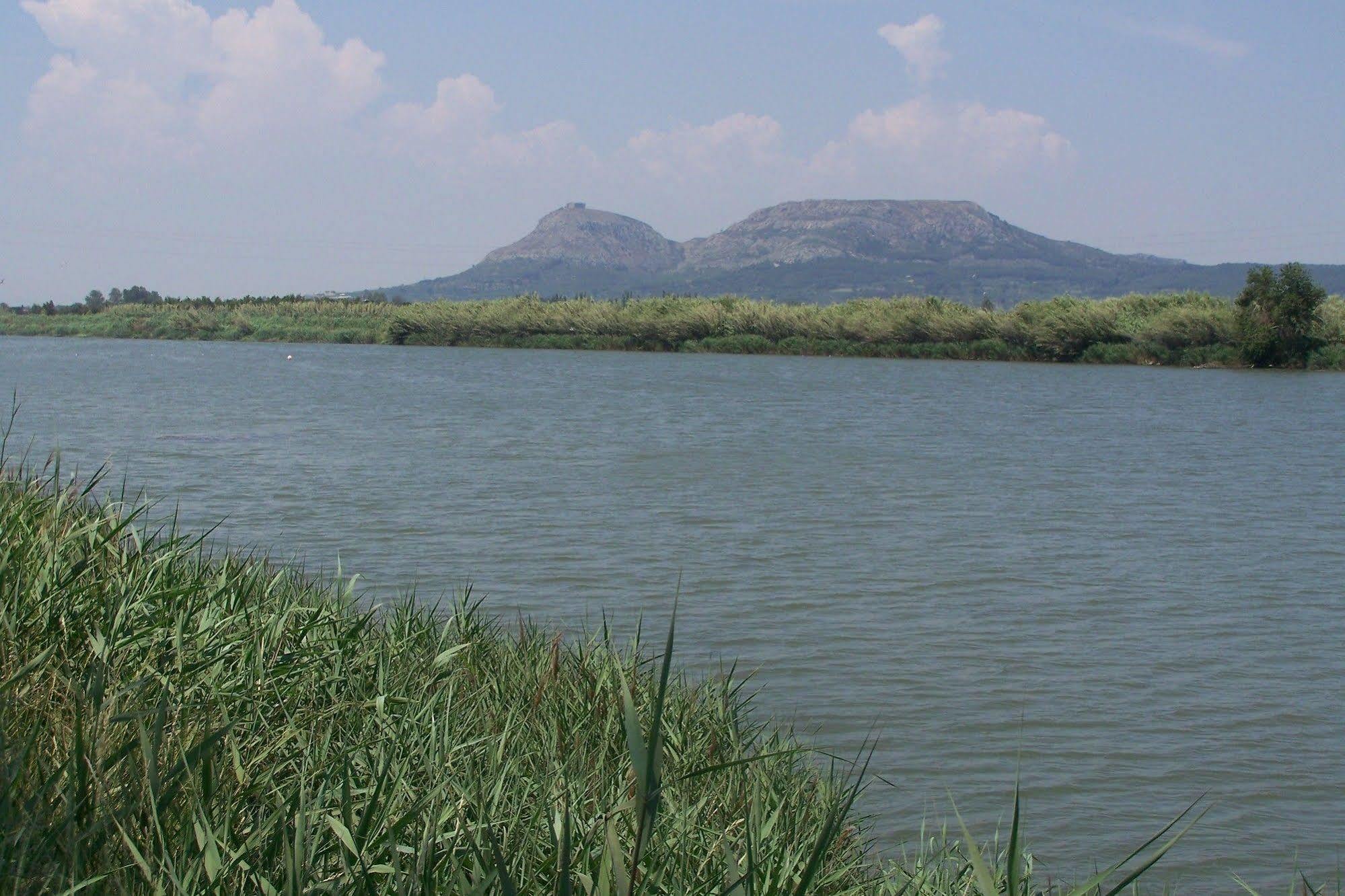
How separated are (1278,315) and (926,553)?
108 feet

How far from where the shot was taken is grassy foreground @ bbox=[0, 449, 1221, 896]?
283 centimetres

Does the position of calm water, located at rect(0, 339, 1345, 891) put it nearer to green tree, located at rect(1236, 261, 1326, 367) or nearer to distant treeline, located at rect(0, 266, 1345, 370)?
green tree, located at rect(1236, 261, 1326, 367)

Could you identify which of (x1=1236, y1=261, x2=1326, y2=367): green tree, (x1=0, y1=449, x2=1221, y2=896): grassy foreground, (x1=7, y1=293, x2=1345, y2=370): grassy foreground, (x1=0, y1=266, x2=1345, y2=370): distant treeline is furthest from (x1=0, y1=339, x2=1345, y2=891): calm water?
(x1=7, y1=293, x2=1345, y2=370): grassy foreground

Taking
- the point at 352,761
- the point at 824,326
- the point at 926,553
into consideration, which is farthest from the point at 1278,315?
the point at 352,761

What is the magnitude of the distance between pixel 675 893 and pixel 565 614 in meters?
5.61

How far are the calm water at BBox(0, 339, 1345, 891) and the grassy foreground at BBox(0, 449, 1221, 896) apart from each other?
0.78 m

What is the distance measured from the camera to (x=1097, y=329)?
4556 cm

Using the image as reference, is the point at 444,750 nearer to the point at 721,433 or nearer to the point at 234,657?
the point at 234,657

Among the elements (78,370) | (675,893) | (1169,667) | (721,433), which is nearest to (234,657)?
(675,893)

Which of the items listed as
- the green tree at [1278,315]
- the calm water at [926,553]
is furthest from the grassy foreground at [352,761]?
the green tree at [1278,315]

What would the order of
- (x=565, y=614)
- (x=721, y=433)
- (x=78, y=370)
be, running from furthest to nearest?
(x=78, y=370)
(x=721, y=433)
(x=565, y=614)

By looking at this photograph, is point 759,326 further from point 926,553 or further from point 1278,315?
point 926,553

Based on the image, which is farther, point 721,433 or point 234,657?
point 721,433

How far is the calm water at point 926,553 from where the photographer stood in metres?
6.22
